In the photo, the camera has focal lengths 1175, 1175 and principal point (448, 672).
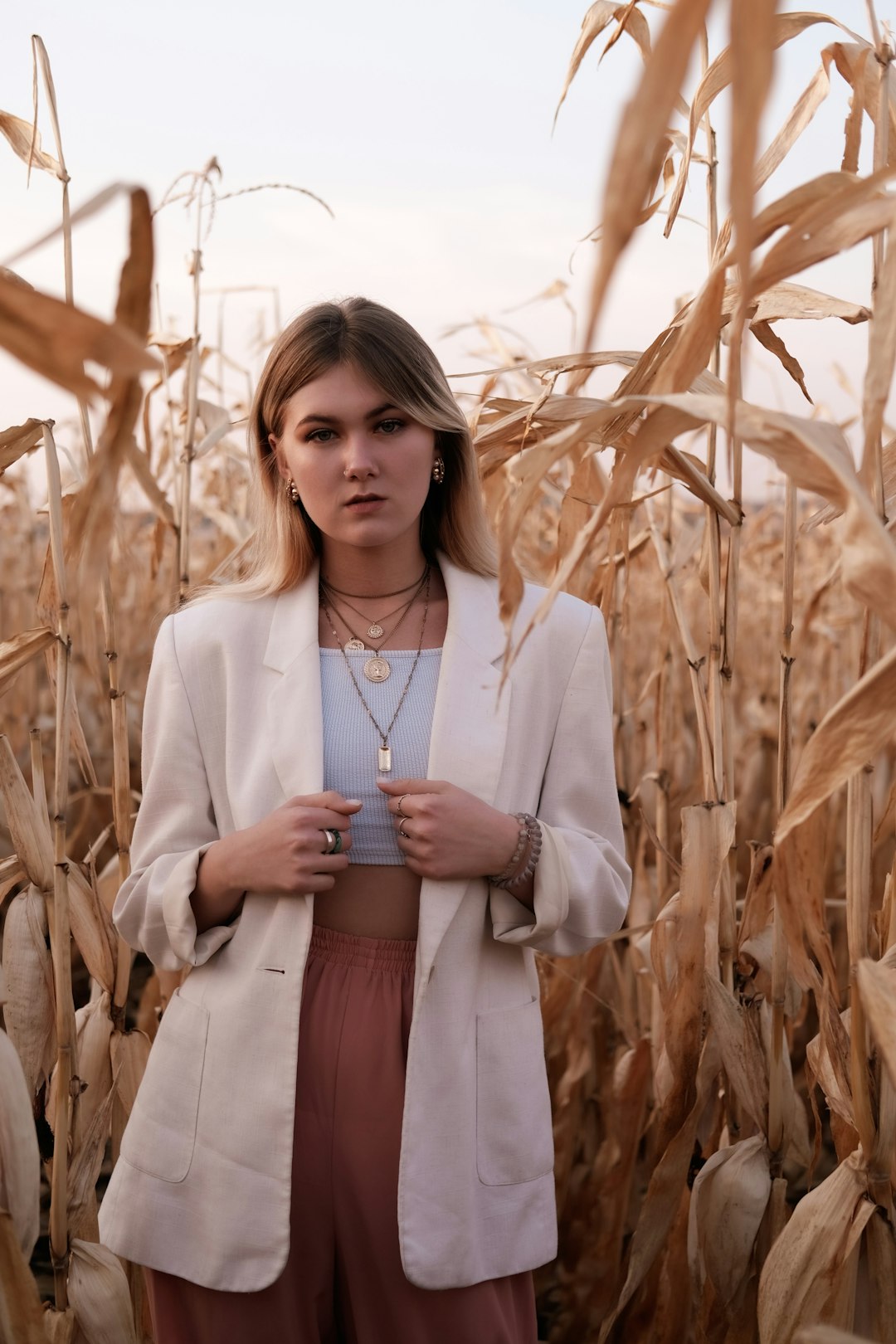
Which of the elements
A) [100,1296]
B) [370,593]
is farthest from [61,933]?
[370,593]

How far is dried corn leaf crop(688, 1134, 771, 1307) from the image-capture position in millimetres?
1426

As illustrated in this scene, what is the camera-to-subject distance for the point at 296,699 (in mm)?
1415

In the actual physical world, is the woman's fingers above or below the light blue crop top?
below

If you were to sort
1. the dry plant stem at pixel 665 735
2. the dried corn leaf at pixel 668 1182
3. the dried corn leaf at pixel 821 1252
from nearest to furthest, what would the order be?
the dried corn leaf at pixel 821 1252, the dried corn leaf at pixel 668 1182, the dry plant stem at pixel 665 735

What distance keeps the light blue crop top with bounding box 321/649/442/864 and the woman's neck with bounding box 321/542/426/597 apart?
103mm

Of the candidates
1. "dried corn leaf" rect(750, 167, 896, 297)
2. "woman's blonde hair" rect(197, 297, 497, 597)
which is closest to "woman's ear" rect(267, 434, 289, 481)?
"woman's blonde hair" rect(197, 297, 497, 597)

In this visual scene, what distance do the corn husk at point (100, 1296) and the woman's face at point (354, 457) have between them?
37.4 inches

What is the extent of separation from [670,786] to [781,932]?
0.71 m

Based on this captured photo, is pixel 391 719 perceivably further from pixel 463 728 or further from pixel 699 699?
pixel 699 699

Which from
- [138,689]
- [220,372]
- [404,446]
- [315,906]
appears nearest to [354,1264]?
[315,906]

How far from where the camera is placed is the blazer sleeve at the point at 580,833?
1.36 meters

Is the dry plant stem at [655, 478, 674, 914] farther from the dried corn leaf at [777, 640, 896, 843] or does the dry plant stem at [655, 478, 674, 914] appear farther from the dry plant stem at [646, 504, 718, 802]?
the dried corn leaf at [777, 640, 896, 843]

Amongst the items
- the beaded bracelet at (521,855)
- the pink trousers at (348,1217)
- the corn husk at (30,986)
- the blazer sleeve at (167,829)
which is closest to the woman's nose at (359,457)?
the blazer sleeve at (167,829)

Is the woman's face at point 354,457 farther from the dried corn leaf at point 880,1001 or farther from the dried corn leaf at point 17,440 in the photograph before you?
the dried corn leaf at point 880,1001
